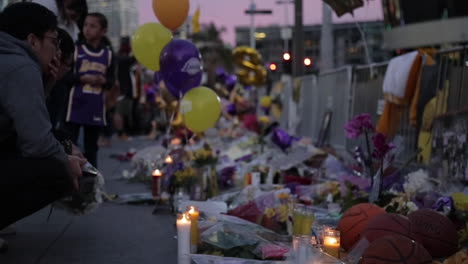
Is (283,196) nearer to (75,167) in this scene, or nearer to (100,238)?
(100,238)

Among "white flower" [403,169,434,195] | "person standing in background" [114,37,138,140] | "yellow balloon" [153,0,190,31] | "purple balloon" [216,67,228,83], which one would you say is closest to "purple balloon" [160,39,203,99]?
"yellow balloon" [153,0,190,31]

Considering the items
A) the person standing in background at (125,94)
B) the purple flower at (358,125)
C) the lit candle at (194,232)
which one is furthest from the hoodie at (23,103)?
the person standing in background at (125,94)

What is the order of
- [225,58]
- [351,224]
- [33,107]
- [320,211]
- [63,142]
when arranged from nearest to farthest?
[33,107], [63,142], [351,224], [320,211], [225,58]

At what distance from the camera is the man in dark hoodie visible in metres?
3.87

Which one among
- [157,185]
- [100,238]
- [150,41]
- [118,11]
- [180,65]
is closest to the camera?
[100,238]

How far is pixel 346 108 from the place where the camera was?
472 inches

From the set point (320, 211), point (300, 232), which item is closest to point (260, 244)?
point (300, 232)

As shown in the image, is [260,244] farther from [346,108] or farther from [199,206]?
[346,108]

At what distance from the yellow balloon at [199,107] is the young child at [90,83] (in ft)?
2.85

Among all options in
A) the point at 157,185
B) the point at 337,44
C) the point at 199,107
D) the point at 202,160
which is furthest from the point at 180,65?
the point at 337,44

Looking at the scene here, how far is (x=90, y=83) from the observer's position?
24.8 ft

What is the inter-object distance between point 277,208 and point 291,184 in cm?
194

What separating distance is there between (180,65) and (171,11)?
65cm

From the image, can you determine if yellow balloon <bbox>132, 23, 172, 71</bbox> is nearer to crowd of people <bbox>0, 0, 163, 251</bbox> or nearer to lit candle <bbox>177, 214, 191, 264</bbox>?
crowd of people <bbox>0, 0, 163, 251</bbox>
